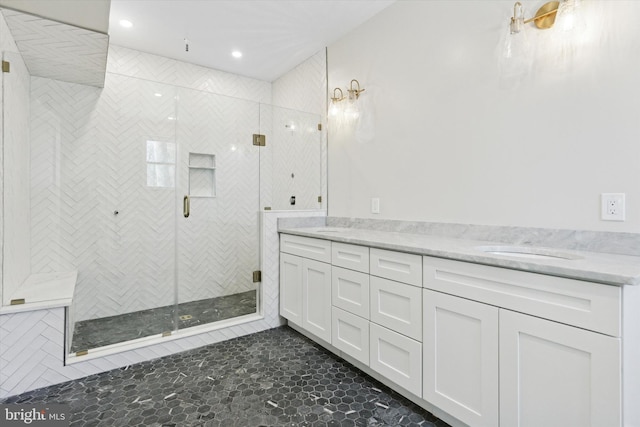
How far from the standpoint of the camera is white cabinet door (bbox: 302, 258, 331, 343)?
7.38 feet

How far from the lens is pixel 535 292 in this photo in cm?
117

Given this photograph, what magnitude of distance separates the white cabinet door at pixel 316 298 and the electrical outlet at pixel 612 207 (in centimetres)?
152

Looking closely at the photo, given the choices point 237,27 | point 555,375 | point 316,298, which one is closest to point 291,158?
point 237,27

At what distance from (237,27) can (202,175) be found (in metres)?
1.35

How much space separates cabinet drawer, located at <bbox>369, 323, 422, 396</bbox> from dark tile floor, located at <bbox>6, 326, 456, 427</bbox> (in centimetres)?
15

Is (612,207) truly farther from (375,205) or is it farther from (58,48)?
(58,48)

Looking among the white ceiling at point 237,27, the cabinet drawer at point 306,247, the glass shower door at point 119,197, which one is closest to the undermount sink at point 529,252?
the cabinet drawer at point 306,247

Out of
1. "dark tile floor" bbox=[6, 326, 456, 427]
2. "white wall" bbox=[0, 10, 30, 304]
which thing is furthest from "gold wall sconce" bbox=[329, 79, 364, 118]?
"white wall" bbox=[0, 10, 30, 304]

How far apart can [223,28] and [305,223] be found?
187cm

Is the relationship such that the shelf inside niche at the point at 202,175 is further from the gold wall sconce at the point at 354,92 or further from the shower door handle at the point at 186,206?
the gold wall sconce at the point at 354,92

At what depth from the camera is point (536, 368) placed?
3.82ft

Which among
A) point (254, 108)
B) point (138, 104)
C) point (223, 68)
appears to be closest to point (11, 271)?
point (138, 104)

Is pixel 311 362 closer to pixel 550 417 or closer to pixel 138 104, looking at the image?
pixel 550 417

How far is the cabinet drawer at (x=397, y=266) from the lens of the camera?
1.61 m
